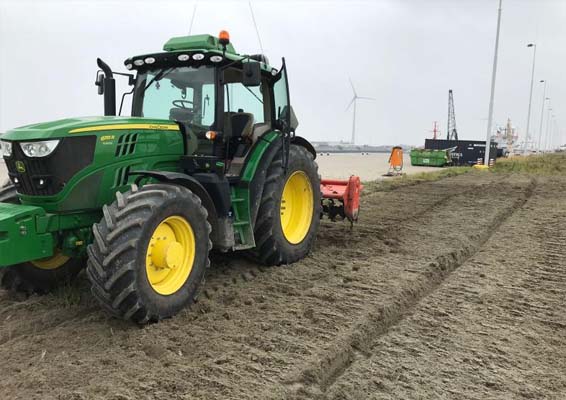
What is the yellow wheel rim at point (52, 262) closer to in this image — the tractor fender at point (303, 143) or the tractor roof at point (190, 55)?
the tractor roof at point (190, 55)

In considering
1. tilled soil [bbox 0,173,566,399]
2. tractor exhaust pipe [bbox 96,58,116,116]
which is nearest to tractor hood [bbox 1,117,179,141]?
tractor exhaust pipe [bbox 96,58,116,116]

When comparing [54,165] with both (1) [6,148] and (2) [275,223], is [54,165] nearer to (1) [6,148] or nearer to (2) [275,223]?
(1) [6,148]

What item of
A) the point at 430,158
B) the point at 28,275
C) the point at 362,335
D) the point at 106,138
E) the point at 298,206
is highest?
the point at 106,138

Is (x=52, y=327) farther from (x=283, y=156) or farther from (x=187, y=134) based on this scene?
(x=283, y=156)

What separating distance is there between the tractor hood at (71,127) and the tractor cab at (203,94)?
668mm

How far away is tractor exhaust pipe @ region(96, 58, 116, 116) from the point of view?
17.6 ft

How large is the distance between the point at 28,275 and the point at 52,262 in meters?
0.26

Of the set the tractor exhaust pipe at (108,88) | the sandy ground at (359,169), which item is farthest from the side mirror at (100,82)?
the sandy ground at (359,169)

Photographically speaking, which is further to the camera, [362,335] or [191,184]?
[191,184]

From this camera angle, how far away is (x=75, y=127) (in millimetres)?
3988

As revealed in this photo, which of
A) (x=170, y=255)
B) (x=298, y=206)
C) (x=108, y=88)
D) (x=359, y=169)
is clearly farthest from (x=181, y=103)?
(x=359, y=169)

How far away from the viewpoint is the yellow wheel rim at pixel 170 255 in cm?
399

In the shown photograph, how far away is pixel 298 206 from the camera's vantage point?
6.52 m

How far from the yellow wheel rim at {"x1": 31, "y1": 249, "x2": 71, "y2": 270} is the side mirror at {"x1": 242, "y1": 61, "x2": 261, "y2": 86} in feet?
7.85
